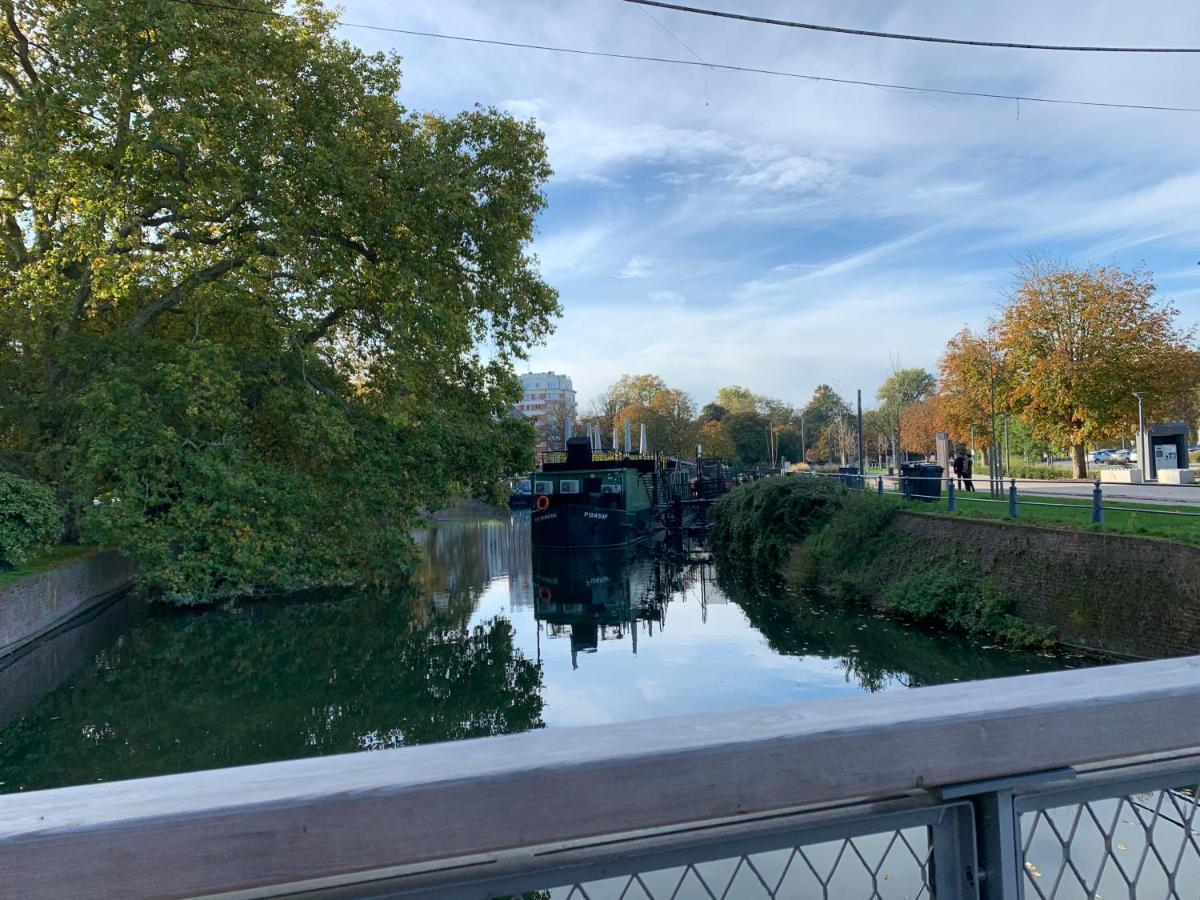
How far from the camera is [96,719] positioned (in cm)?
1095

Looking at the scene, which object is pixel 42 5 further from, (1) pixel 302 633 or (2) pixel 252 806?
(2) pixel 252 806

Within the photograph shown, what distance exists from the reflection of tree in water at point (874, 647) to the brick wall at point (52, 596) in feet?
40.4

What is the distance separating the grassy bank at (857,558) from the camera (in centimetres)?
1392

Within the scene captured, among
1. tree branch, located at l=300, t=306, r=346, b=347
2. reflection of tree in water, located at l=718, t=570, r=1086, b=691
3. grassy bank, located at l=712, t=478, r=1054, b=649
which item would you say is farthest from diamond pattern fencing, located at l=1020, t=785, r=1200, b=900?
tree branch, located at l=300, t=306, r=346, b=347

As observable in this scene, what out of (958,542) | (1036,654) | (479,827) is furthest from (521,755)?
(958,542)

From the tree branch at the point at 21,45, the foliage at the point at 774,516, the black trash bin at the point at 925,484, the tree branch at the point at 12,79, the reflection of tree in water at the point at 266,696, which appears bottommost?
the reflection of tree in water at the point at 266,696

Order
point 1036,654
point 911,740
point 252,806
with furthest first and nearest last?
point 1036,654
point 911,740
point 252,806

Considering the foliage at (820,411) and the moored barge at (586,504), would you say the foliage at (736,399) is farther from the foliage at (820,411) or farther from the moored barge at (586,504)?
the moored barge at (586,504)

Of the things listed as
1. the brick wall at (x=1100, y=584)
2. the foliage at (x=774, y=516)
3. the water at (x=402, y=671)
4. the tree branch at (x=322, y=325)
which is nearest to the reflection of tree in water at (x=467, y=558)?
the water at (x=402, y=671)

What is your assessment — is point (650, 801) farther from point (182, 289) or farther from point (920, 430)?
point (920, 430)

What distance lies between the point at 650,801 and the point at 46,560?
18.7 meters

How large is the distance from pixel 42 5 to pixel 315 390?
28.8 ft

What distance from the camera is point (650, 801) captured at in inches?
47.2

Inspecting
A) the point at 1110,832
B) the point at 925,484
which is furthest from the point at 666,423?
the point at 1110,832
